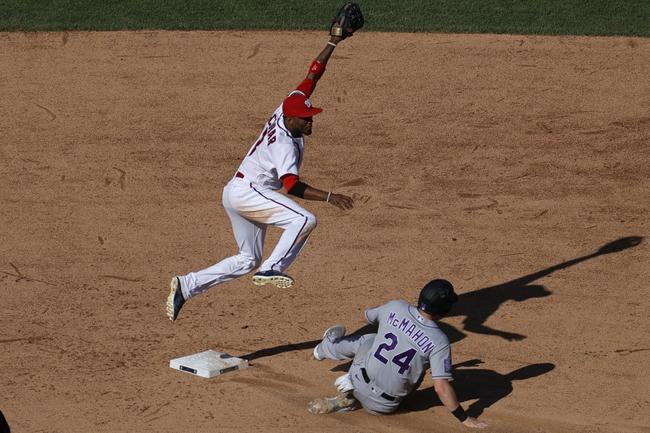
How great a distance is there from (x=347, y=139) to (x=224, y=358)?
5.01m

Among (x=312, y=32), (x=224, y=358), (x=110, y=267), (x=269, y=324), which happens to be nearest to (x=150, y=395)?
(x=224, y=358)

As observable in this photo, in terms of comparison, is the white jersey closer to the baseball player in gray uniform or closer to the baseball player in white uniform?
the baseball player in white uniform

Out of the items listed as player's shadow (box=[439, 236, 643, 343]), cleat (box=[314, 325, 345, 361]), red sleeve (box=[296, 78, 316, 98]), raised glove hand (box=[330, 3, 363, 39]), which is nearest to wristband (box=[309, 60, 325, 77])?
red sleeve (box=[296, 78, 316, 98])

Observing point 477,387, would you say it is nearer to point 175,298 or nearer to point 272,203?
point 272,203

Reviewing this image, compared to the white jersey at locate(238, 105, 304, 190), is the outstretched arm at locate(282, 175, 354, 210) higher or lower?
lower

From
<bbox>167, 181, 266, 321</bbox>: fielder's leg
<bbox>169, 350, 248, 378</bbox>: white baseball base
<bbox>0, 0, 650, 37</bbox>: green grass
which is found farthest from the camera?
<bbox>0, 0, 650, 37</bbox>: green grass

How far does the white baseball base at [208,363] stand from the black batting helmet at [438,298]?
1894 millimetres

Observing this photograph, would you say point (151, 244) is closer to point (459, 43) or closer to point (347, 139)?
point (347, 139)

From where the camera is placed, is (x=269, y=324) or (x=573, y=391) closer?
(x=573, y=391)

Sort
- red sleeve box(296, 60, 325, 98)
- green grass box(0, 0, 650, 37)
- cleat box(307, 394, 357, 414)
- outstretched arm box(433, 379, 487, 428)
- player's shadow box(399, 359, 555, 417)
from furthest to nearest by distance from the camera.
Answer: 1. green grass box(0, 0, 650, 37)
2. red sleeve box(296, 60, 325, 98)
3. player's shadow box(399, 359, 555, 417)
4. cleat box(307, 394, 357, 414)
5. outstretched arm box(433, 379, 487, 428)

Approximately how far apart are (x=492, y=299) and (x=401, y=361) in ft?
8.33

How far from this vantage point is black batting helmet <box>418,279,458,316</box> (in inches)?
349

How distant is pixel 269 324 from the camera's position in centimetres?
1088

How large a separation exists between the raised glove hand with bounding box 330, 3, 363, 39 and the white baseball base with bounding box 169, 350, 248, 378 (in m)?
3.12
